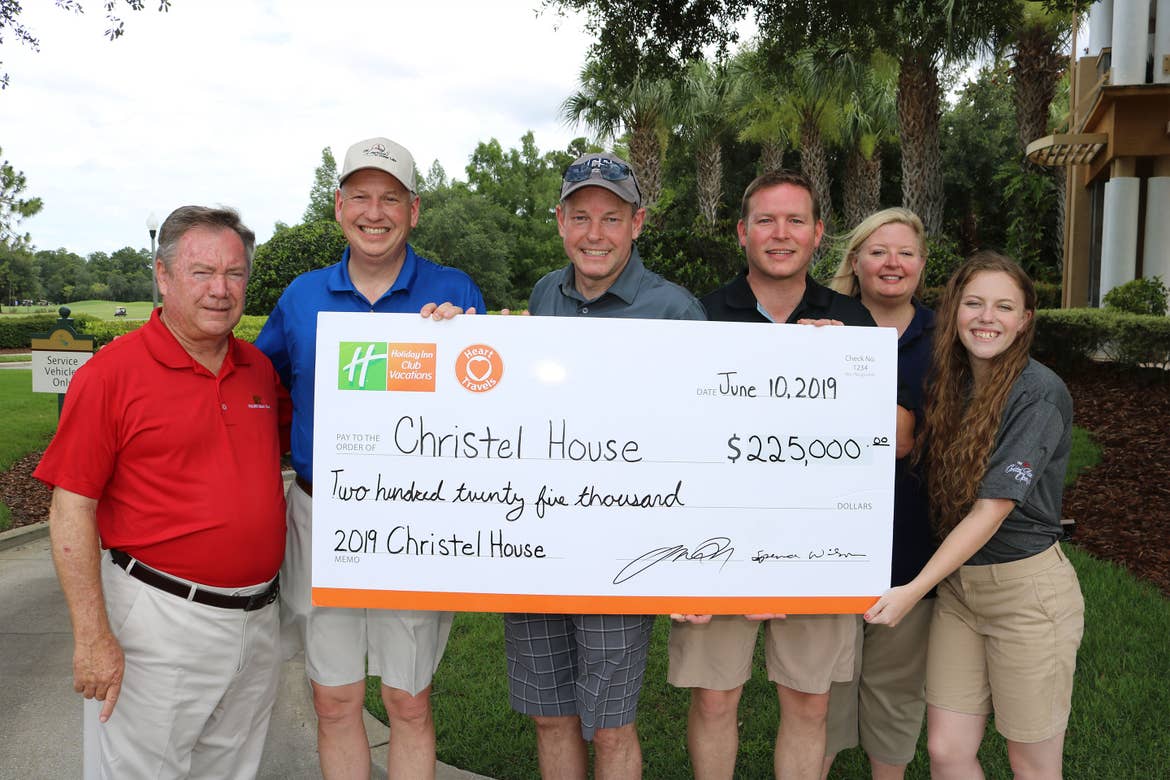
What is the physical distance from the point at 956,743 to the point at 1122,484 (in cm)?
648

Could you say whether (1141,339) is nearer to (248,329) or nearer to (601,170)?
(601,170)

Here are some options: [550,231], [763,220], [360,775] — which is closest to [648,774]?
[360,775]

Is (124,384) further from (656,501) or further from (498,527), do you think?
(656,501)

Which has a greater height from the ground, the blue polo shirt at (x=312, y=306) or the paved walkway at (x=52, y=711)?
the blue polo shirt at (x=312, y=306)

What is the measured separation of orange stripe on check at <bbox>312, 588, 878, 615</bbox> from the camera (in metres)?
2.77

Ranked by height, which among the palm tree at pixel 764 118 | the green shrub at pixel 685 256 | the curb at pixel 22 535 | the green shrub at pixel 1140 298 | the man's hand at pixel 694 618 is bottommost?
the curb at pixel 22 535

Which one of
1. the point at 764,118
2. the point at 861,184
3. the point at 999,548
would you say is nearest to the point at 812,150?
the point at 764,118

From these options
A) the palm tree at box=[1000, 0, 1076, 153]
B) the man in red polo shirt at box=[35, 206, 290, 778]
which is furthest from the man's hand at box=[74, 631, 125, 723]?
the palm tree at box=[1000, 0, 1076, 153]

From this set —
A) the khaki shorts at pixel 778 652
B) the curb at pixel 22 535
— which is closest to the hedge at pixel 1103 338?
the khaki shorts at pixel 778 652

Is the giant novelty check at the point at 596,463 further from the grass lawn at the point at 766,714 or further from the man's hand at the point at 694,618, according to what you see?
the grass lawn at the point at 766,714

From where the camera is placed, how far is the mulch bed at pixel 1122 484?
261 inches

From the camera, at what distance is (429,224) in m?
46.4

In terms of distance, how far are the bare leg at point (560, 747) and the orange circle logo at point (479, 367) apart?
1.28 meters

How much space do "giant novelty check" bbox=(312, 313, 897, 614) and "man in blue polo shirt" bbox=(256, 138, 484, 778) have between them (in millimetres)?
299
